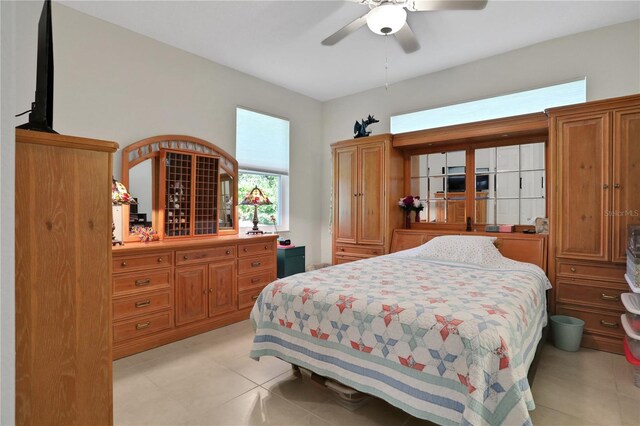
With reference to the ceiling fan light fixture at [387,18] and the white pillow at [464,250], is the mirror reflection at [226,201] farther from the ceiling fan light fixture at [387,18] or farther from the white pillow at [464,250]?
the ceiling fan light fixture at [387,18]

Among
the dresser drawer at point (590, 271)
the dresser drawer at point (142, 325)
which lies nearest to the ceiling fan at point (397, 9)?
the dresser drawer at point (590, 271)

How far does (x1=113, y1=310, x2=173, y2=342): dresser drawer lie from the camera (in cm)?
275

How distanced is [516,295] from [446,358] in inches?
33.8

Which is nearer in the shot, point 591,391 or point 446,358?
point 446,358

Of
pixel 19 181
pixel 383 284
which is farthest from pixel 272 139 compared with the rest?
pixel 19 181

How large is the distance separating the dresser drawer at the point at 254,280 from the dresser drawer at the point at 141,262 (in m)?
0.85

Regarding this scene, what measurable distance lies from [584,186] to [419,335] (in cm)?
242

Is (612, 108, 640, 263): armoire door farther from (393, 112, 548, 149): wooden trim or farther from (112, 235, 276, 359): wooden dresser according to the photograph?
(112, 235, 276, 359): wooden dresser

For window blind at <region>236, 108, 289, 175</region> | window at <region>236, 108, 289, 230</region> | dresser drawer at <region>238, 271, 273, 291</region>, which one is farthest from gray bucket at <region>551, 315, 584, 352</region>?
window blind at <region>236, 108, 289, 175</region>

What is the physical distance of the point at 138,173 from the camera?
11.1 ft

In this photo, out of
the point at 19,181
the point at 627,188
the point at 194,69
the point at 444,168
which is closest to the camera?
the point at 19,181

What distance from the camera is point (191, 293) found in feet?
10.6

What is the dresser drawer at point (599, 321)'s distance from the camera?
2.84m

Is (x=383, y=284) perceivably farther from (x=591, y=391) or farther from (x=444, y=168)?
(x=444, y=168)
